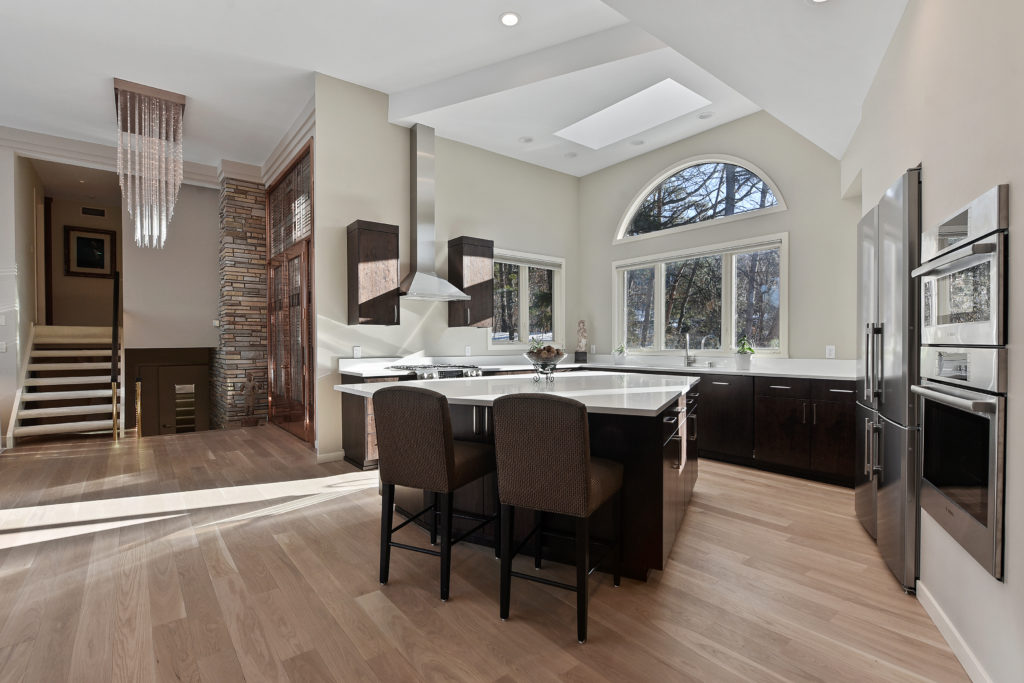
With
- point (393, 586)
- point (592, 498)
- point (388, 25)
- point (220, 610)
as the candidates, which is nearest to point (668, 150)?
point (388, 25)

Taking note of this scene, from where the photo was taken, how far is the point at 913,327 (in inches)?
86.9

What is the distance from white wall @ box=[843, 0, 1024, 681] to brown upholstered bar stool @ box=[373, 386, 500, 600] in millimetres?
1820

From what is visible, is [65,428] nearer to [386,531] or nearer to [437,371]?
[437,371]

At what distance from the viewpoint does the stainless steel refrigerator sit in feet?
7.28

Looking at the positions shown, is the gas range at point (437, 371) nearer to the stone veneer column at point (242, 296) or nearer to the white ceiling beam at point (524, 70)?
the white ceiling beam at point (524, 70)

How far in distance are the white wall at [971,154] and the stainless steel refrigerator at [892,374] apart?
0.31ft

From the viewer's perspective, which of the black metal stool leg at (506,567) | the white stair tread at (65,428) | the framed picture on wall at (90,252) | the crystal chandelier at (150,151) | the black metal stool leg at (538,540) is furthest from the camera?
the framed picture on wall at (90,252)

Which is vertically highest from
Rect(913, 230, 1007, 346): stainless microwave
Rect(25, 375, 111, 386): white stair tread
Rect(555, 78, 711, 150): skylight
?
Rect(555, 78, 711, 150): skylight

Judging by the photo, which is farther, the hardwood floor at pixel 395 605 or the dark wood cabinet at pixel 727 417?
the dark wood cabinet at pixel 727 417

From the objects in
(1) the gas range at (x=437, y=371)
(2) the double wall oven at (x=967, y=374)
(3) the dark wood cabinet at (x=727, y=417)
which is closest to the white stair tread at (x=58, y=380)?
(1) the gas range at (x=437, y=371)

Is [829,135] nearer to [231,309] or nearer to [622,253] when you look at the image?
[622,253]

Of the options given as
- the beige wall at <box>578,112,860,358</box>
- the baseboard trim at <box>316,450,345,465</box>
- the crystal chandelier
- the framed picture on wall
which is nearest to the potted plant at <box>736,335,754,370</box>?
the beige wall at <box>578,112,860,358</box>

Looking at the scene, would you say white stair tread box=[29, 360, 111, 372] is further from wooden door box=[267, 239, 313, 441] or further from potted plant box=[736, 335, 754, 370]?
potted plant box=[736, 335, 754, 370]

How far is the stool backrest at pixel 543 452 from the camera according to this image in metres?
1.91
